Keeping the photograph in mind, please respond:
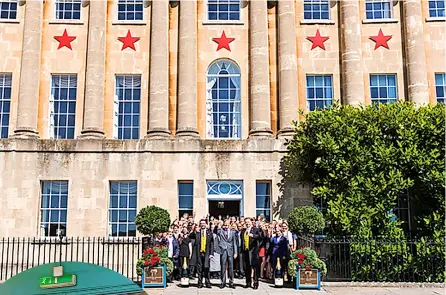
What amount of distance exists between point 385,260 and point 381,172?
3063 mm

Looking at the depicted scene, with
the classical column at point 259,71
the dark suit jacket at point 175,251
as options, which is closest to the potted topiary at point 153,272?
the dark suit jacket at point 175,251

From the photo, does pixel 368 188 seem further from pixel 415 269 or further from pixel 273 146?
pixel 273 146

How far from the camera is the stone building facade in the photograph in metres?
20.7

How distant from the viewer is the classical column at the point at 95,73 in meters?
21.7

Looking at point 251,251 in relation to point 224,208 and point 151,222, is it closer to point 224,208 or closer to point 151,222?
point 151,222

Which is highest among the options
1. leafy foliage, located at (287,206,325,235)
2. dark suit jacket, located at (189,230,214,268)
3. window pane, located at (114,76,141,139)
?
window pane, located at (114,76,141,139)

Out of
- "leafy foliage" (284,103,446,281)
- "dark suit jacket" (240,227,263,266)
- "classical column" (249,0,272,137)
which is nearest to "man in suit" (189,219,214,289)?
"dark suit jacket" (240,227,263,266)

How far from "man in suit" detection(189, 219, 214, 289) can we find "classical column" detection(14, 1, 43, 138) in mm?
10249

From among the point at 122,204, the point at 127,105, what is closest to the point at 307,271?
the point at 122,204

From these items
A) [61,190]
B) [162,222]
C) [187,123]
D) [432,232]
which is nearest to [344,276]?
[432,232]

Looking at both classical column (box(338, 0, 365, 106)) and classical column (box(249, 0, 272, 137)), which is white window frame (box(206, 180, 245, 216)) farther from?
classical column (box(338, 0, 365, 106))

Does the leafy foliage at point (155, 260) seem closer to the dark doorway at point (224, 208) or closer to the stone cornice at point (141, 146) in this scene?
the dark doorway at point (224, 208)

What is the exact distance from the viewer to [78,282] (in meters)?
2.22

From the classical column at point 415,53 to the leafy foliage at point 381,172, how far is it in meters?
3.86
